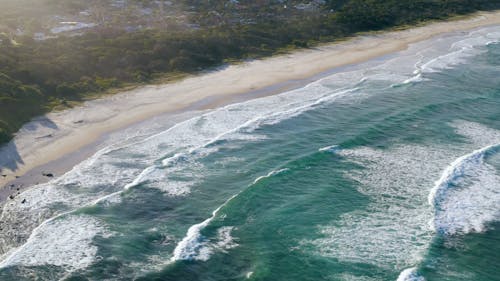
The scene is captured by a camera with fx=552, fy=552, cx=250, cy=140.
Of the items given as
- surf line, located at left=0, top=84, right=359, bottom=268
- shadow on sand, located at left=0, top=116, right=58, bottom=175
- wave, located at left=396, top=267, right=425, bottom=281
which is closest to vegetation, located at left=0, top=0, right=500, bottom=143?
shadow on sand, located at left=0, top=116, right=58, bottom=175

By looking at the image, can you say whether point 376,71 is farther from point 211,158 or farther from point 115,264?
point 115,264

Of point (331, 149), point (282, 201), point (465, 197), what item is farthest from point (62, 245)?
point (465, 197)

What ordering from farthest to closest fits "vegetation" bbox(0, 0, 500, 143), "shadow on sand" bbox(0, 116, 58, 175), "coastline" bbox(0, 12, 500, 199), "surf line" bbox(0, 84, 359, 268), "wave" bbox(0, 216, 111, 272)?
1. "vegetation" bbox(0, 0, 500, 143)
2. "coastline" bbox(0, 12, 500, 199)
3. "shadow on sand" bbox(0, 116, 58, 175)
4. "surf line" bbox(0, 84, 359, 268)
5. "wave" bbox(0, 216, 111, 272)

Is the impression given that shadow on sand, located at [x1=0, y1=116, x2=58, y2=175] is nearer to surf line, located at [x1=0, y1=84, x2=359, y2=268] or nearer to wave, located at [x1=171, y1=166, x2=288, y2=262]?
surf line, located at [x1=0, y1=84, x2=359, y2=268]

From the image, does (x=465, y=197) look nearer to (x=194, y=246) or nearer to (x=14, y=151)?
(x=194, y=246)

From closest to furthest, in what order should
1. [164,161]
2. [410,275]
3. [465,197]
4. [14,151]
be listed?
1. [410,275]
2. [465,197]
3. [164,161]
4. [14,151]

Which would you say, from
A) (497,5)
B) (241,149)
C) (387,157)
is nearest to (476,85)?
(387,157)
